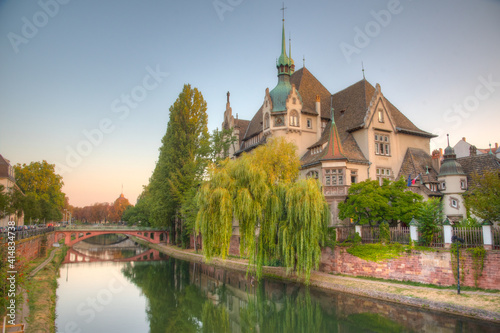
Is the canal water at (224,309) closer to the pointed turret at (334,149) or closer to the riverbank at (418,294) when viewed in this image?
the riverbank at (418,294)

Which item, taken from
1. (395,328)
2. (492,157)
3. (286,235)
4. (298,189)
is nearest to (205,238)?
(286,235)

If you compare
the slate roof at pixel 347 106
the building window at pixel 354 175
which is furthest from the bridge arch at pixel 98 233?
the building window at pixel 354 175

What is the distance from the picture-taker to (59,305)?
21.6 metres

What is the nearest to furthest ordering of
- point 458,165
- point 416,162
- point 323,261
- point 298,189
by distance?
1. point 298,189
2. point 323,261
3. point 458,165
4. point 416,162

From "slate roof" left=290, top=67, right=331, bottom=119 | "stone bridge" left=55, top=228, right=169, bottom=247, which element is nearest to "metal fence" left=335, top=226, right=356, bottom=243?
"slate roof" left=290, top=67, right=331, bottom=119

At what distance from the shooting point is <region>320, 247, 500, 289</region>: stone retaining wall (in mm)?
17953

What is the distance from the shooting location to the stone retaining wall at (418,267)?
58.9ft

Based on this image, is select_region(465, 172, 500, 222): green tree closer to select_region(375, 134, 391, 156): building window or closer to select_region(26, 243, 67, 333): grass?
select_region(375, 134, 391, 156): building window

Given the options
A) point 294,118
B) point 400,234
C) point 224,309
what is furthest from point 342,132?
point 224,309

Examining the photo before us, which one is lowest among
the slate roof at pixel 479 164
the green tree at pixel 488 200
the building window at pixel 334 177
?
the green tree at pixel 488 200

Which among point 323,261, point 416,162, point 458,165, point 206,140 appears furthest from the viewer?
point 206,140

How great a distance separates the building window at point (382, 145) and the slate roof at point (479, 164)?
240 inches

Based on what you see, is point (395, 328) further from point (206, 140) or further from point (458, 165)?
point (206, 140)

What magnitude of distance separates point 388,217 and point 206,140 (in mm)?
24989
